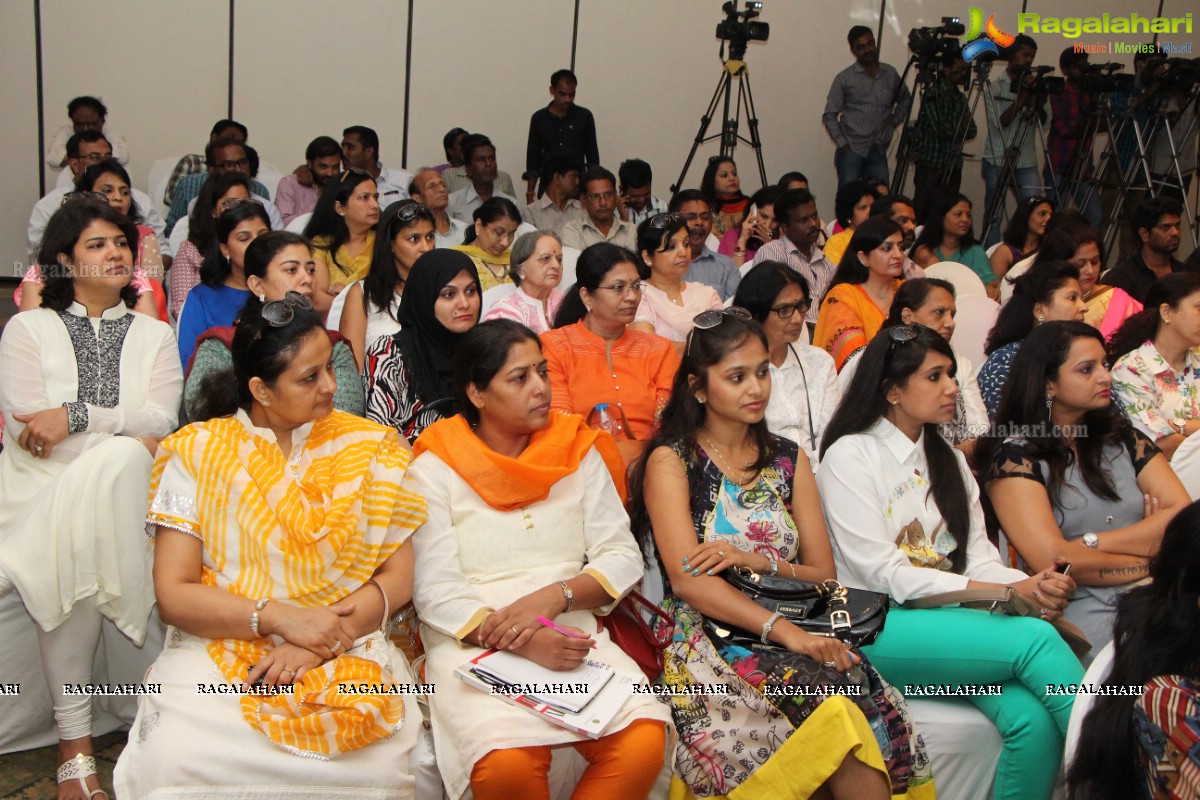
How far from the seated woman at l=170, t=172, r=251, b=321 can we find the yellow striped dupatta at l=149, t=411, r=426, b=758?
2048mm

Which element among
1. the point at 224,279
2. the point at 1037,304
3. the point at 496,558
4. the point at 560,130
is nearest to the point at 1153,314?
the point at 1037,304

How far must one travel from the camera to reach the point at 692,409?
2434 mm

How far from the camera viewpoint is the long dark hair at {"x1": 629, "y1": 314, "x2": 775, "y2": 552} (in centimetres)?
237

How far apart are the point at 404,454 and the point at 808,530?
0.93m

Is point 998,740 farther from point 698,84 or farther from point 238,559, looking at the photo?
point 698,84

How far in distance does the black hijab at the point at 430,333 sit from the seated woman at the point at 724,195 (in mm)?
3350

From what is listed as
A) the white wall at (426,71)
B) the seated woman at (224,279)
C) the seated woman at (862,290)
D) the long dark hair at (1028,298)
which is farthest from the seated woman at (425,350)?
the white wall at (426,71)

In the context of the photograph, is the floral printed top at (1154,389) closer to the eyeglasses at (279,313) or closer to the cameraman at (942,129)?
the eyeglasses at (279,313)

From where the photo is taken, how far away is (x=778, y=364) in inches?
125

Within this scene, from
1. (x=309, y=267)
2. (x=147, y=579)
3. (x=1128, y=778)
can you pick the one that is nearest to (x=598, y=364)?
(x=309, y=267)

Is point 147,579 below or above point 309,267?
below

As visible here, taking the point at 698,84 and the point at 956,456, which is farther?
the point at 698,84

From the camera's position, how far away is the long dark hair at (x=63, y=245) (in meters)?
2.59

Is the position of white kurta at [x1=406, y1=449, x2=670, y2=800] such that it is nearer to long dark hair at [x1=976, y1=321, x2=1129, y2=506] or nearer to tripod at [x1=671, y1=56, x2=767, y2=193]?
long dark hair at [x1=976, y1=321, x2=1129, y2=506]
